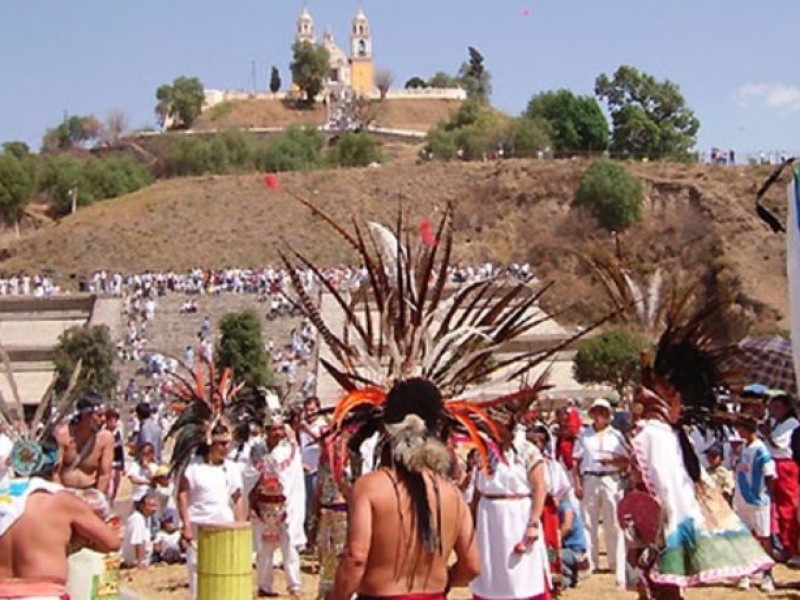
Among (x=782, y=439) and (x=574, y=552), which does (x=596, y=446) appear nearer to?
(x=574, y=552)

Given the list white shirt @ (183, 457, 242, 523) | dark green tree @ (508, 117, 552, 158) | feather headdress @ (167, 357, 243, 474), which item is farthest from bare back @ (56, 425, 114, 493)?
dark green tree @ (508, 117, 552, 158)

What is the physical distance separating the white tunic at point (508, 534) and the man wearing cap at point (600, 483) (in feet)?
8.87

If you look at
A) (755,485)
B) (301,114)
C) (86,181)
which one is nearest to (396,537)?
(755,485)

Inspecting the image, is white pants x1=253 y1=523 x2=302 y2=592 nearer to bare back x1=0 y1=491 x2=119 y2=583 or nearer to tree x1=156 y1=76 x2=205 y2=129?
bare back x1=0 y1=491 x2=119 y2=583

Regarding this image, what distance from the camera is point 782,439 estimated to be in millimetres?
12117

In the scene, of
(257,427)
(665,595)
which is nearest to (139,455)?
(257,427)

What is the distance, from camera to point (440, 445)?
5.61 metres

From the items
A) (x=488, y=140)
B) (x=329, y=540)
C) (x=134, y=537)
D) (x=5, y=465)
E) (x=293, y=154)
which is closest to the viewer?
(x=5, y=465)

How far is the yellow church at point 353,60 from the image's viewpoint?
14062 centimetres

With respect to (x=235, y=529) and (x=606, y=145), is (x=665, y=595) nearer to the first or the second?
(x=235, y=529)

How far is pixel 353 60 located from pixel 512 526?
462ft

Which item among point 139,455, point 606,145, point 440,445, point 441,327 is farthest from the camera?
point 606,145

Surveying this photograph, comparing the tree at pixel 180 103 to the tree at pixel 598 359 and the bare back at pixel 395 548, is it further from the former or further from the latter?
the bare back at pixel 395 548

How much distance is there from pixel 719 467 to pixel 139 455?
17.9 feet
